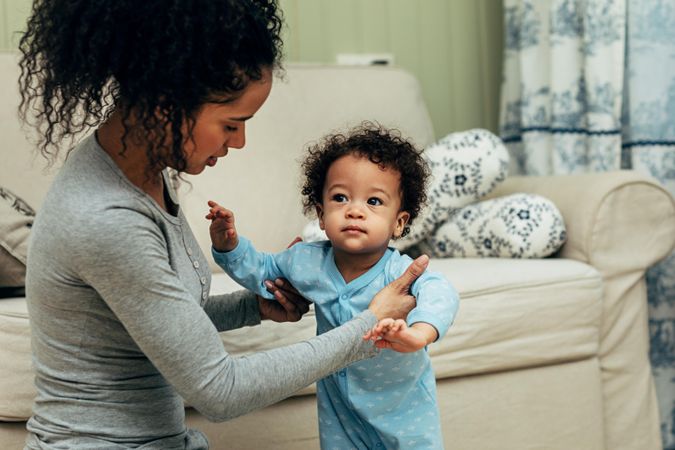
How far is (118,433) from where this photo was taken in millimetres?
1103

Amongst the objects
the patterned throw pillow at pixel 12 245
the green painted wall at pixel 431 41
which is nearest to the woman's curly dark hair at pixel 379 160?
the patterned throw pillow at pixel 12 245

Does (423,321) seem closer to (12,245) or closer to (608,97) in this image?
(12,245)

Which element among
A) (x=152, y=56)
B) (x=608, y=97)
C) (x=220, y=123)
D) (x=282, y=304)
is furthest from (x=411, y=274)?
(x=608, y=97)

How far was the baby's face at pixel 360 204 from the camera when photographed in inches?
51.9

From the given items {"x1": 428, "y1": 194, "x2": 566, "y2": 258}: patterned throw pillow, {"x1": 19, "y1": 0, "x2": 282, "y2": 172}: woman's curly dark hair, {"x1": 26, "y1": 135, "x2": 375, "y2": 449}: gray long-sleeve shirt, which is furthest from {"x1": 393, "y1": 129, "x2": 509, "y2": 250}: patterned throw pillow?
{"x1": 19, "y1": 0, "x2": 282, "y2": 172}: woman's curly dark hair

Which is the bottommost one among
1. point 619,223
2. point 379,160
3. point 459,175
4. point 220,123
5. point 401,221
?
point 619,223

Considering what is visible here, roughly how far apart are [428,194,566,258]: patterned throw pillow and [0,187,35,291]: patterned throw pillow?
3.33ft

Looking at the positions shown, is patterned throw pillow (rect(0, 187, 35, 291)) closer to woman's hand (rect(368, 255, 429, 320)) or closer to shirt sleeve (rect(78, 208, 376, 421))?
shirt sleeve (rect(78, 208, 376, 421))

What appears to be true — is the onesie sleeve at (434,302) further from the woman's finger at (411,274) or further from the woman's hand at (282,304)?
the woman's hand at (282,304)

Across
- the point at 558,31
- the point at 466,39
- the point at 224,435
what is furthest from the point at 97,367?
the point at 466,39

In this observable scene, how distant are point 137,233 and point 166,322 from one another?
108mm

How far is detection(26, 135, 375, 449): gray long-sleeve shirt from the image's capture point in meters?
1.01

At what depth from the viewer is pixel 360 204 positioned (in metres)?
1.33

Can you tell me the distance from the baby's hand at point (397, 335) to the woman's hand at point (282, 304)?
0.28 meters
